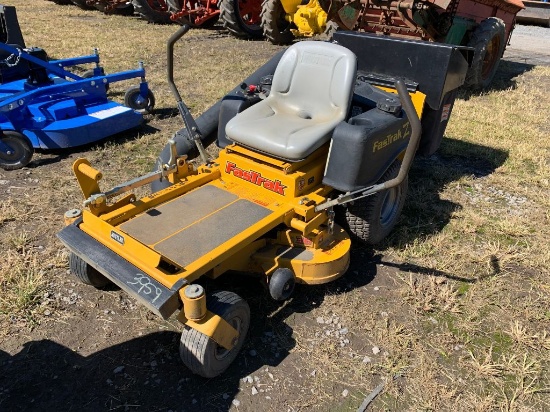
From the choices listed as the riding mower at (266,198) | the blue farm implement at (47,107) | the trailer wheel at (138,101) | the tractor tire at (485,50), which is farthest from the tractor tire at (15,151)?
the tractor tire at (485,50)

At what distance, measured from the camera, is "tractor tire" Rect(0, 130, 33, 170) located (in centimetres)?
437

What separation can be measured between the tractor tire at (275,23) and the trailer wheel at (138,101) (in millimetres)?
4917

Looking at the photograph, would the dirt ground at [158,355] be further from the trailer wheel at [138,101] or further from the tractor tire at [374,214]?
the trailer wheel at [138,101]

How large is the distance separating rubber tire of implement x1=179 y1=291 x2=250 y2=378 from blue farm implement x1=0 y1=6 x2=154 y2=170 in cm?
304

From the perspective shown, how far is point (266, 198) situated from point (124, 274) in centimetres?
112

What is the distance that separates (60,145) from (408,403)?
13.1 ft

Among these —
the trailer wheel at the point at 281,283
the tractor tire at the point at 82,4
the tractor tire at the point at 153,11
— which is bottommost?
the tractor tire at the point at 82,4

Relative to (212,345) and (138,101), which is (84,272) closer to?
(212,345)

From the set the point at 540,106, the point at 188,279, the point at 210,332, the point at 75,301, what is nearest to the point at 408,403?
the point at 210,332

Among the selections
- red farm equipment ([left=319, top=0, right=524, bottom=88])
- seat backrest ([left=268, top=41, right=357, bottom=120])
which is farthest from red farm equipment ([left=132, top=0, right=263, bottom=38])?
seat backrest ([left=268, top=41, right=357, bottom=120])

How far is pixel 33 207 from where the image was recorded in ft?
12.8

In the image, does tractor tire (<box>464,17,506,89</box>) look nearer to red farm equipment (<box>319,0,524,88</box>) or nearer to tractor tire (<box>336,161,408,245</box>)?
red farm equipment (<box>319,0,524,88</box>)

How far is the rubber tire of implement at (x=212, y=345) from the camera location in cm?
236

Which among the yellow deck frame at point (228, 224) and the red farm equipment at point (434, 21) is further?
the red farm equipment at point (434, 21)
